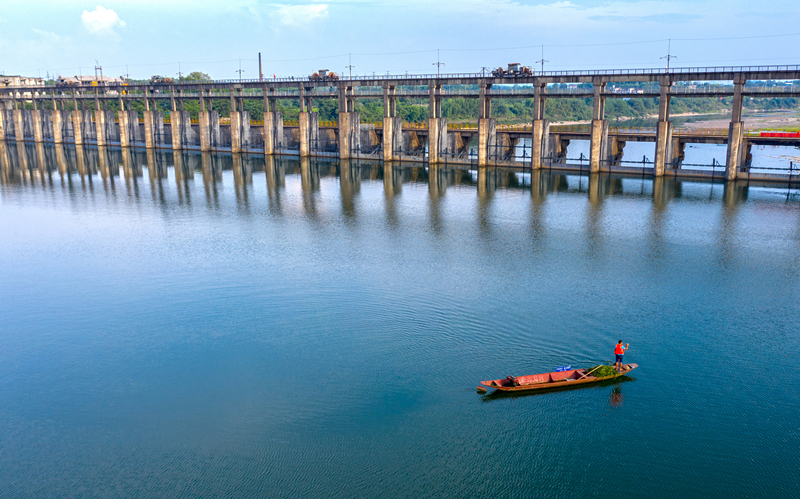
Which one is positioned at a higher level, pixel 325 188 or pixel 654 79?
pixel 654 79

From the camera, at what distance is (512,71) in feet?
282

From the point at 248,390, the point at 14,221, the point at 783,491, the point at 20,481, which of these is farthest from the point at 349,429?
the point at 14,221

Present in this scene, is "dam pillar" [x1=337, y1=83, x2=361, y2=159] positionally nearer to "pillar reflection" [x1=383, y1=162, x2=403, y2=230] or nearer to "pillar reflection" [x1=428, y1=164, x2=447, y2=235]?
"pillar reflection" [x1=383, y1=162, x2=403, y2=230]

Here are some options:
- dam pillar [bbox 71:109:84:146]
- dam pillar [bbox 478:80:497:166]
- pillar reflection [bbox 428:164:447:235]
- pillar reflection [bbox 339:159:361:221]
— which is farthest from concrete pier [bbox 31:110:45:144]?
dam pillar [bbox 478:80:497:166]

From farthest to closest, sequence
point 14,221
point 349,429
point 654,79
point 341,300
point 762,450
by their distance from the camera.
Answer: point 654,79, point 14,221, point 341,300, point 349,429, point 762,450

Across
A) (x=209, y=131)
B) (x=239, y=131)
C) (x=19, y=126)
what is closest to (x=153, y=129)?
(x=209, y=131)

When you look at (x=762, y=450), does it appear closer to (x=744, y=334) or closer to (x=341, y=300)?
(x=744, y=334)

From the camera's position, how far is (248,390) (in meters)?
24.8

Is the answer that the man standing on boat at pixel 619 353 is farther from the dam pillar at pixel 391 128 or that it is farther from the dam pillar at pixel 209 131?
the dam pillar at pixel 209 131

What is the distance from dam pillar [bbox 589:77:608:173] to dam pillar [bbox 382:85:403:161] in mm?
30842

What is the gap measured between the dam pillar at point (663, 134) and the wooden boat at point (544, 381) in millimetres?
56879

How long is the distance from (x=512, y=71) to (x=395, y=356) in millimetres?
67777

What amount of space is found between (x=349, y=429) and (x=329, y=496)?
131 inches

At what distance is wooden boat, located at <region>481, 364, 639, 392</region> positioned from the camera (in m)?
24.0
